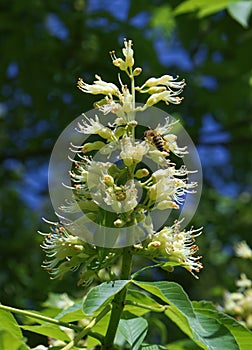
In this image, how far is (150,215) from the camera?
1.90 m

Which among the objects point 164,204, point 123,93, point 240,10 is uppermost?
point 240,10

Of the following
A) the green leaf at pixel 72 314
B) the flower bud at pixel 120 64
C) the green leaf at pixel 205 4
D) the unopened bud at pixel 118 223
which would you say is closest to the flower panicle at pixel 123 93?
the flower bud at pixel 120 64

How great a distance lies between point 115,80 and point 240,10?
1.08 meters

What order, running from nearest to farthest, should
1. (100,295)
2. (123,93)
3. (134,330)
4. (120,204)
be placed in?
(100,295)
(120,204)
(123,93)
(134,330)

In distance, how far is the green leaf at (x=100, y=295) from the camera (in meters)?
1.62

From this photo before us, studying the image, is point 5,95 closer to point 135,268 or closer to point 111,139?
point 135,268

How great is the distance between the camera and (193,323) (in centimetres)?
169

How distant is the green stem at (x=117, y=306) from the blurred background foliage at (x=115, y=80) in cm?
211

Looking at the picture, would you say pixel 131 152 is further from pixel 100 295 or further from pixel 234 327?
pixel 234 327

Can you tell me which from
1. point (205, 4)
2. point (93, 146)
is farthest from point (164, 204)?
point (205, 4)

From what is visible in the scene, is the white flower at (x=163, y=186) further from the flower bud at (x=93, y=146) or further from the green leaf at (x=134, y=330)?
the green leaf at (x=134, y=330)

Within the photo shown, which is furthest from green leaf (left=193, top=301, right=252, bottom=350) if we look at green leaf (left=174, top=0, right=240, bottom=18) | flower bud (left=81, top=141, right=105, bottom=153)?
green leaf (left=174, top=0, right=240, bottom=18)

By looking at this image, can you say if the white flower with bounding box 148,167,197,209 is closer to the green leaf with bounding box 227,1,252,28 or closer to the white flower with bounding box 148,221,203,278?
the white flower with bounding box 148,221,203,278

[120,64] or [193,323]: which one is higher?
[120,64]
